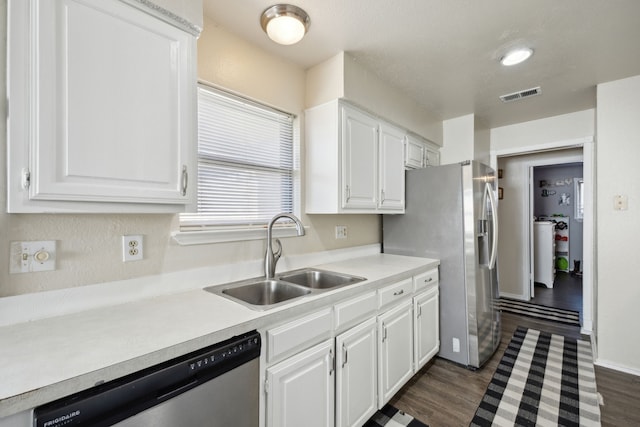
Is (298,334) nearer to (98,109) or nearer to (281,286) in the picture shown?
(281,286)

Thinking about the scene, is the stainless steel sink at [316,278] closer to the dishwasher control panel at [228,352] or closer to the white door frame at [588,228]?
the dishwasher control panel at [228,352]

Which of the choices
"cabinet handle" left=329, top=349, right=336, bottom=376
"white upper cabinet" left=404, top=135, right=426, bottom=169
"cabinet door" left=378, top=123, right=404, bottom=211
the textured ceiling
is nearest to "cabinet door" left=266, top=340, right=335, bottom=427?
"cabinet handle" left=329, top=349, right=336, bottom=376

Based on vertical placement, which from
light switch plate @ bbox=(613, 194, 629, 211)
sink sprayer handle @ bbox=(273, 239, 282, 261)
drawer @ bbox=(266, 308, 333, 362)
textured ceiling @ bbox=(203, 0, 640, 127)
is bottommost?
drawer @ bbox=(266, 308, 333, 362)

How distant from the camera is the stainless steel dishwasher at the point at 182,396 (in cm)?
74

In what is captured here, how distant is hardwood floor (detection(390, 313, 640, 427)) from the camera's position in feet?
5.98

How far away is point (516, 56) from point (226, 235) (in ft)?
7.58

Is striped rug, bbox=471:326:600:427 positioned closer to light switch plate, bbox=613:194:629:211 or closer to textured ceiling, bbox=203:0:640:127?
light switch plate, bbox=613:194:629:211

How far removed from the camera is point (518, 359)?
2.54 metres

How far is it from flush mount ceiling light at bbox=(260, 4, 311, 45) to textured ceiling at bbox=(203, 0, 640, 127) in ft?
0.16

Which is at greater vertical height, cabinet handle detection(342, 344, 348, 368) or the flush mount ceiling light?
the flush mount ceiling light

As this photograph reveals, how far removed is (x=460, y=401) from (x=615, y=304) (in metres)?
1.67

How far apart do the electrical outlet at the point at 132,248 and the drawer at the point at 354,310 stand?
991 mm

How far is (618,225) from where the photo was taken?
95.8 inches

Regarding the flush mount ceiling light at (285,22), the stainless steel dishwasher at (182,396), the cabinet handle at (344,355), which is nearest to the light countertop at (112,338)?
the stainless steel dishwasher at (182,396)
